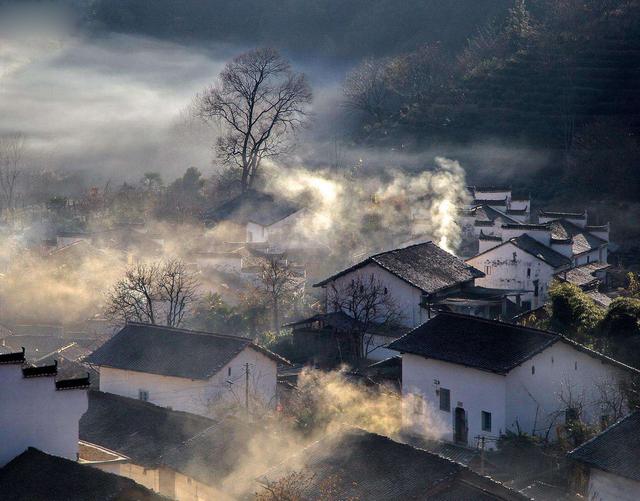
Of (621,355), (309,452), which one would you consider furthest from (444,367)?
(309,452)

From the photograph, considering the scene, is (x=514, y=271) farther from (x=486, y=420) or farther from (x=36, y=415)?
(x=36, y=415)

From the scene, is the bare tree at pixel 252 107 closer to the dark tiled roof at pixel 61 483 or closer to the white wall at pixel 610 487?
the white wall at pixel 610 487

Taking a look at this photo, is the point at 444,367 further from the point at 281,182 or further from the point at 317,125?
the point at 317,125

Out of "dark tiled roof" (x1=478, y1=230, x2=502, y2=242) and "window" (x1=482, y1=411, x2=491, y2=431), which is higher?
"dark tiled roof" (x1=478, y1=230, x2=502, y2=242)

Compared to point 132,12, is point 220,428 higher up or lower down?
lower down

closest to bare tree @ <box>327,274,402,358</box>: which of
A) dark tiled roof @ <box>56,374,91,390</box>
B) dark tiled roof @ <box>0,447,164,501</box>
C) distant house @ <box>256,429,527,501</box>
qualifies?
distant house @ <box>256,429,527,501</box>

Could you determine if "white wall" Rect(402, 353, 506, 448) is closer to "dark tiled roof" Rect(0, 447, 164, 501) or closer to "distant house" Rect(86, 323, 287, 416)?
"distant house" Rect(86, 323, 287, 416)

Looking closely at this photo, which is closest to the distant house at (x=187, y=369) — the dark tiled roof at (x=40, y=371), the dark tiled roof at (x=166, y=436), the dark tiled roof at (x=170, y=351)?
the dark tiled roof at (x=170, y=351)
